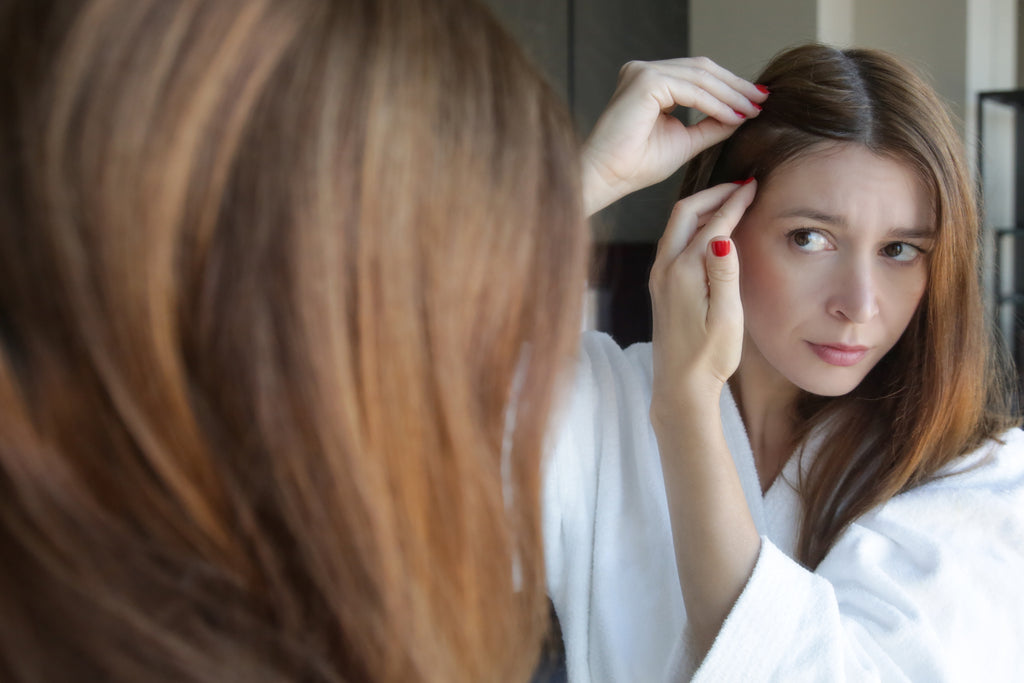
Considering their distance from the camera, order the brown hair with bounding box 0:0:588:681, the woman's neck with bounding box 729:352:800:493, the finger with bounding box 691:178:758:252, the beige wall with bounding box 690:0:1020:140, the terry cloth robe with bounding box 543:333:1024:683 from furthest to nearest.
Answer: the beige wall with bounding box 690:0:1020:140, the woman's neck with bounding box 729:352:800:493, the finger with bounding box 691:178:758:252, the terry cloth robe with bounding box 543:333:1024:683, the brown hair with bounding box 0:0:588:681

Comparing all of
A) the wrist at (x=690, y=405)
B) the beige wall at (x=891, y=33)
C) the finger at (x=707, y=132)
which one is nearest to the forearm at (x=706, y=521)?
the wrist at (x=690, y=405)

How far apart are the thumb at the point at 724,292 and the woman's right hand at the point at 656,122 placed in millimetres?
135

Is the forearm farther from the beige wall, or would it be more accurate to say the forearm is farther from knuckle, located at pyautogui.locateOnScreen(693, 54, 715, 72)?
the beige wall

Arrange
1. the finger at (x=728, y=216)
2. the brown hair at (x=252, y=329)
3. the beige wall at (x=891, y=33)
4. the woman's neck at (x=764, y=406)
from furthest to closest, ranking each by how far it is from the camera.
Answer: the beige wall at (x=891, y=33), the woman's neck at (x=764, y=406), the finger at (x=728, y=216), the brown hair at (x=252, y=329)

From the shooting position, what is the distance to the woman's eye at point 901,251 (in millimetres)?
765

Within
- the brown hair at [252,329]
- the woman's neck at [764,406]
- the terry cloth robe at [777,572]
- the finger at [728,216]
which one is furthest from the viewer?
the woman's neck at [764,406]

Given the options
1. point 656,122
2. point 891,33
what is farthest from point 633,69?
point 891,33

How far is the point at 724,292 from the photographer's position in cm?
70

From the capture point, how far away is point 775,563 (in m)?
0.62

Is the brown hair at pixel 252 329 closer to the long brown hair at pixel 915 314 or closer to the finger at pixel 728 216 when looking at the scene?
the finger at pixel 728 216

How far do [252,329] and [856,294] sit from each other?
24.0 inches

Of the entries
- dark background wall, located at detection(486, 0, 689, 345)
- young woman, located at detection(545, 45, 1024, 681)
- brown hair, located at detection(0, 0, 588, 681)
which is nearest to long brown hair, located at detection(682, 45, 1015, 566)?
young woman, located at detection(545, 45, 1024, 681)

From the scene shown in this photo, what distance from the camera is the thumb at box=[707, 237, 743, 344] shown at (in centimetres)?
69

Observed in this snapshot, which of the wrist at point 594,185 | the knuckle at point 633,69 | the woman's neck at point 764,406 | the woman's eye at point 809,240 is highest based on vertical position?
the knuckle at point 633,69
